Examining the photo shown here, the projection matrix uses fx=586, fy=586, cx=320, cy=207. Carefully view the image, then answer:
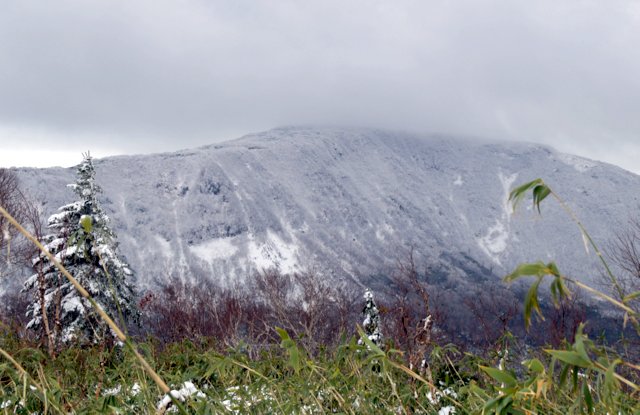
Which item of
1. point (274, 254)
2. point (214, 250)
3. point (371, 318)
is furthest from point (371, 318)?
point (274, 254)

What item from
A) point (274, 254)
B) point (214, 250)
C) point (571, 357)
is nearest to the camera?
point (571, 357)

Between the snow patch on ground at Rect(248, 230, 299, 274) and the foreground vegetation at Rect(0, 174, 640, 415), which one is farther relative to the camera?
the snow patch on ground at Rect(248, 230, 299, 274)

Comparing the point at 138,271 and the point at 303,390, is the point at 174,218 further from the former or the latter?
the point at 303,390

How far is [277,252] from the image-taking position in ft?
632

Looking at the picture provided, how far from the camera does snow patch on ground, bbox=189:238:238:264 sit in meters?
181

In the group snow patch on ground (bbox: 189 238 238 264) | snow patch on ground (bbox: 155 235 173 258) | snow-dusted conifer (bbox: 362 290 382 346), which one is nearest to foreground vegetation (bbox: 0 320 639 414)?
snow-dusted conifer (bbox: 362 290 382 346)

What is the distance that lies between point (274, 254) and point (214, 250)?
19187 millimetres

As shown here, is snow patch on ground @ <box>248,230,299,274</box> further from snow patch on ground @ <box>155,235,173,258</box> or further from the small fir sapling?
the small fir sapling

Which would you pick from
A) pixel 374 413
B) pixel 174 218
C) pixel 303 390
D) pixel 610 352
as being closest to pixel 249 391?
pixel 303 390

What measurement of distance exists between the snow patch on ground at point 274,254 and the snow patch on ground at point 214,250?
6.53 metres

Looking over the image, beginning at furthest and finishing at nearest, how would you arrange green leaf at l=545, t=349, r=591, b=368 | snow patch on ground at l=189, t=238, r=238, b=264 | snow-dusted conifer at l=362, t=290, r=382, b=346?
snow patch on ground at l=189, t=238, r=238, b=264 → snow-dusted conifer at l=362, t=290, r=382, b=346 → green leaf at l=545, t=349, r=591, b=368

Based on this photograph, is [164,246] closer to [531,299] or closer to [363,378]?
[363,378]

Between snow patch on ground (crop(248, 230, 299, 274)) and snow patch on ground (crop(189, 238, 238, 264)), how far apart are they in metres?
6.53

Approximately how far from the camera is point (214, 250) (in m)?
184
